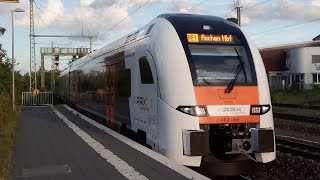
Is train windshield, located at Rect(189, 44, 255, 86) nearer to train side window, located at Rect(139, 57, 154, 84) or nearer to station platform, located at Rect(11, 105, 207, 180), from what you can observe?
train side window, located at Rect(139, 57, 154, 84)

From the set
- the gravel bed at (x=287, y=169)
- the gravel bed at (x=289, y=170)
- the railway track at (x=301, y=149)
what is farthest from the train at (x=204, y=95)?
the railway track at (x=301, y=149)

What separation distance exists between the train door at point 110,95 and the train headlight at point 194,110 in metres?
6.08

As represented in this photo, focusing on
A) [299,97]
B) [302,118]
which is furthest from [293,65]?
[302,118]

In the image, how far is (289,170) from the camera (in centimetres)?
1115

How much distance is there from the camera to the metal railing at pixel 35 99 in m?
39.8

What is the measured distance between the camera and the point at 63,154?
10156 mm

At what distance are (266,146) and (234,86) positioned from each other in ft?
4.27

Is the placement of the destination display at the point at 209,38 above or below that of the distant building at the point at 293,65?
below

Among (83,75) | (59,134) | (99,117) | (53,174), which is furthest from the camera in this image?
(83,75)

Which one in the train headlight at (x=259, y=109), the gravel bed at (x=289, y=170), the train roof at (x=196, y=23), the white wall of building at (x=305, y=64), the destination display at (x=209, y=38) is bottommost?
the gravel bed at (x=289, y=170)

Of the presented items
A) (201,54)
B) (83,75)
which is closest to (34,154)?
(201,54)

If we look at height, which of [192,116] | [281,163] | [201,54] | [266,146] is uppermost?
[201,54]

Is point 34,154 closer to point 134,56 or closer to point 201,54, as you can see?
point 134,56

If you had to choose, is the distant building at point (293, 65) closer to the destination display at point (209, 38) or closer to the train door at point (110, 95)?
the train door at point (110, 95)
